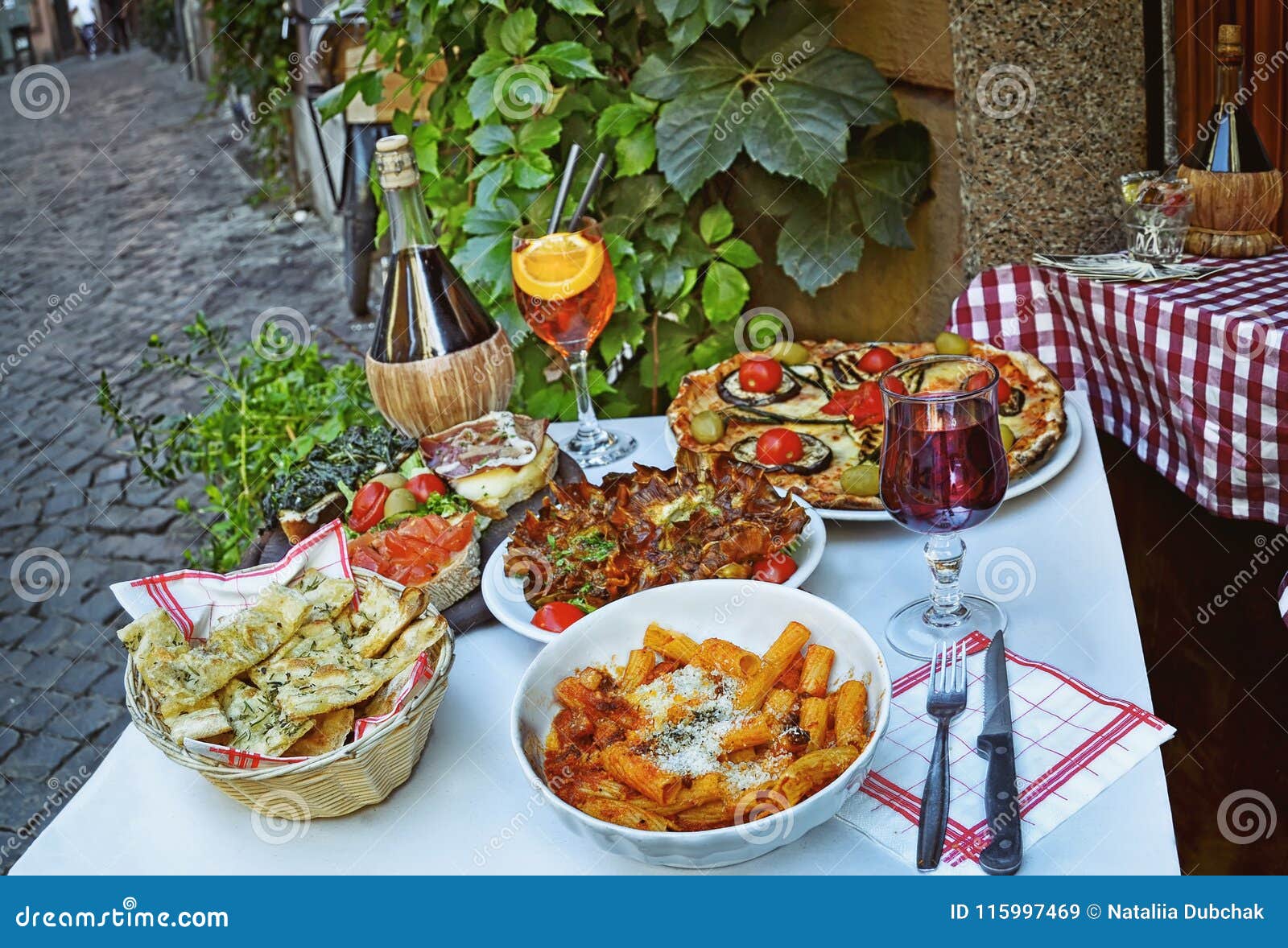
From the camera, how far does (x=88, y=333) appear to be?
721cm

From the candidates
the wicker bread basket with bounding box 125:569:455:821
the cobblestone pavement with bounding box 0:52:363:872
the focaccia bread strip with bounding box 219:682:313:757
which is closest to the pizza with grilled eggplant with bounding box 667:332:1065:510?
the wicker bread basket with bounding box 125:569:455:821

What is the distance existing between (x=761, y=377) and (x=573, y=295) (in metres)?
0.43

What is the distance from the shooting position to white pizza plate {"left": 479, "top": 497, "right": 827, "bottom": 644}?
1618 millimetres

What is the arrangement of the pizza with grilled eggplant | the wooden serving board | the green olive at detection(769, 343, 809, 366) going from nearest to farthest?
1. the wooden serving board
2. the pizza with grilled eggplant
3. the green olive at detection(769, 343, 809, 366)

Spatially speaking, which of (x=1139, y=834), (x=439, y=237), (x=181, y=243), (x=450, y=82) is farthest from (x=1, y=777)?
(x=181, y=243)

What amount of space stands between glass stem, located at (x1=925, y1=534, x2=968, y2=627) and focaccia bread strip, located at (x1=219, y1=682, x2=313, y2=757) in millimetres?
817

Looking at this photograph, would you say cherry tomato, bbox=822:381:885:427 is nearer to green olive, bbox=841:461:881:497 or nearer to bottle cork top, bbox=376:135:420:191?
green olive, bbox=841:461:881:497

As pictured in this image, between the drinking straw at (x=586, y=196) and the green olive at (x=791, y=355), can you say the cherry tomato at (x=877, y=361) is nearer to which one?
the green olive at (x=791, y=355)

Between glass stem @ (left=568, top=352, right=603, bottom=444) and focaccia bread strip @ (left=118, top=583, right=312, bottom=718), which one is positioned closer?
focaccia bread strip @ (left=118, top=583, right=312, bottom=718)

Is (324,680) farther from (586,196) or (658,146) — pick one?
(658,146)

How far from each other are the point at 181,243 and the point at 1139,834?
887cm

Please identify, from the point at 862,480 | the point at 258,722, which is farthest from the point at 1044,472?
the point at 258,722

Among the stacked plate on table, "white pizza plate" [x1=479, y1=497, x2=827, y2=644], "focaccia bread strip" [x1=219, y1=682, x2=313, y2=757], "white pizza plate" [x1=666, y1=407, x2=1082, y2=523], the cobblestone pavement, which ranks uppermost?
the stacked plate on table
